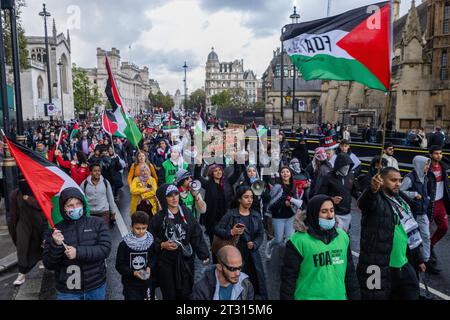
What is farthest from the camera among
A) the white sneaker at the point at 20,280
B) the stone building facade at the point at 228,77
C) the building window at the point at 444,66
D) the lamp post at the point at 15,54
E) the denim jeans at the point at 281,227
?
the stone building facade at the point at 228,77

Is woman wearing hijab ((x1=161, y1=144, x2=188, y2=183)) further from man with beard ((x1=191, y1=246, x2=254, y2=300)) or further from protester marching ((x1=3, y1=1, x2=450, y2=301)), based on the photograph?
man with beard ((x1=191, y1=246, x2=254, y2=300))

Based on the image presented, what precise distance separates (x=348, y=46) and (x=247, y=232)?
257 cm

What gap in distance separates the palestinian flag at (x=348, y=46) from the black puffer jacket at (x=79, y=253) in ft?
11.1

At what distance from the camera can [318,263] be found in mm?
3332

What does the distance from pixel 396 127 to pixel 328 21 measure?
32240 millimetres

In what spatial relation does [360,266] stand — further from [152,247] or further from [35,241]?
[35,241]

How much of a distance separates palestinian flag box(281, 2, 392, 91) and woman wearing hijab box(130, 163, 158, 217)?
9.81 feet

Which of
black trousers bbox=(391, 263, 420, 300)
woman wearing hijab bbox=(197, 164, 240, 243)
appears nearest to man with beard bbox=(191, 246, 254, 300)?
black trousers bbox=(391, 263, 420, 300)

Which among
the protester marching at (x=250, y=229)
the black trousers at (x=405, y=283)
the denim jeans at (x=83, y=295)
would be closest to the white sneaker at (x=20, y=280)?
the protester marching at (x=250, y=229)

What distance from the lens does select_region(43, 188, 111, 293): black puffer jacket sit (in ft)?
12.6

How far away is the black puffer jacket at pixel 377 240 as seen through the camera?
13.0 ft

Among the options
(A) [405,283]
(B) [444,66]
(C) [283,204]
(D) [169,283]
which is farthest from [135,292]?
(B) [444,66]

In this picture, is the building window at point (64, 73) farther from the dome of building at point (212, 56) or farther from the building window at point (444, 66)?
the dome of building at point (212, 56)

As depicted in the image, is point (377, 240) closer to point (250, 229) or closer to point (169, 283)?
point (250, 229)
